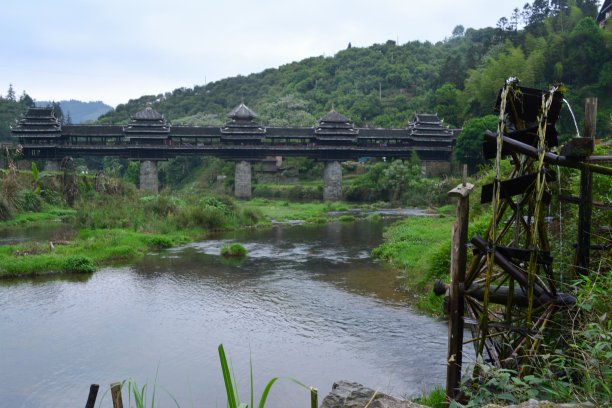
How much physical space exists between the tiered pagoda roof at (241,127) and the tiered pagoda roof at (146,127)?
6.03 metres

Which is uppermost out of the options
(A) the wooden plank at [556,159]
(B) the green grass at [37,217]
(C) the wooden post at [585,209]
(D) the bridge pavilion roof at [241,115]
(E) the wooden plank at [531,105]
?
(D) the bridge pavilion roof at [241,115]

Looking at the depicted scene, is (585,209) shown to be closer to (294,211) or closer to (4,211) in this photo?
(4,211)

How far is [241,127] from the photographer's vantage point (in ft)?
175

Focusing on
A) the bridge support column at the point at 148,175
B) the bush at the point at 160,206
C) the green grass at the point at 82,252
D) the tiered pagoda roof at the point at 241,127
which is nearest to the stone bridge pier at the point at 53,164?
the bridge support column at the point at 148,175

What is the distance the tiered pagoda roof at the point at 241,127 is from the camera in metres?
52.9

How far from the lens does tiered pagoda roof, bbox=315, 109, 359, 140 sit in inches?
2115

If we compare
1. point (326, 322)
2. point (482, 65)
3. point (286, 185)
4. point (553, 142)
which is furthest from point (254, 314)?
point (482, 65)

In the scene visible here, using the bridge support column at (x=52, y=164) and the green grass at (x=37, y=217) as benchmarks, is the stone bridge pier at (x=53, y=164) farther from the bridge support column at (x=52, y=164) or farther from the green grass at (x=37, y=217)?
the green grass at (x=37, y=217)

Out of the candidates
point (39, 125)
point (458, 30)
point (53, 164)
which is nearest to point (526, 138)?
point (53, 164)

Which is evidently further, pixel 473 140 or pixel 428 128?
pixel 428 128

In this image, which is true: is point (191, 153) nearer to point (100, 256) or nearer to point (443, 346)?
point (100, 256)

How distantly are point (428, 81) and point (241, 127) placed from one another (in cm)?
5491

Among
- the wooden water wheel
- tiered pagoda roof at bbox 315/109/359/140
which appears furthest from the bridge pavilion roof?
the wooden water wheel

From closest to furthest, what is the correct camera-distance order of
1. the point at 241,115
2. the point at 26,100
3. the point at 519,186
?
the point at 519,186 < the point at 241,115 < the point at 26,100
